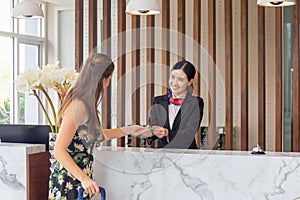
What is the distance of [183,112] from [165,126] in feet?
0.40

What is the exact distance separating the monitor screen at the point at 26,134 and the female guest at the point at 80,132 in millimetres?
645

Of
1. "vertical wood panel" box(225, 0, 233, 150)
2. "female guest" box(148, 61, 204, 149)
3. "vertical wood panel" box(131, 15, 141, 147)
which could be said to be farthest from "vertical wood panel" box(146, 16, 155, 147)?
"female guest" box(148, 61, 204, 149)

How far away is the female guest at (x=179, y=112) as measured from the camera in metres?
2.97

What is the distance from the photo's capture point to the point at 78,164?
2670 mm

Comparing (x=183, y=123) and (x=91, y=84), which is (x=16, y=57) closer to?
(x=183, y=123)

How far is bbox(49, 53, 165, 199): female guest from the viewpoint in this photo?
8.34ft

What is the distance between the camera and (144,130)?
3.00m

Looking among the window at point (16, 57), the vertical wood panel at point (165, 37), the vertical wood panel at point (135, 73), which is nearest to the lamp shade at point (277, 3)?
the vertical wood panel at point (165, 37)

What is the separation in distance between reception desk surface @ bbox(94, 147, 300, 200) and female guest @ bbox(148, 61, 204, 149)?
0.12 metres

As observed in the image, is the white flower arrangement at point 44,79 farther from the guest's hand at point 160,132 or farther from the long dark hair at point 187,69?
the long dark hair at point 187,69

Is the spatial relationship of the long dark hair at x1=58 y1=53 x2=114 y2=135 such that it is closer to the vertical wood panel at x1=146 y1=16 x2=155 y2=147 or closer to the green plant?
the vertical wood panel at x1=146 y1=16 x2=155 y2=147

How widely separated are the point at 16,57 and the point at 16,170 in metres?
5.80

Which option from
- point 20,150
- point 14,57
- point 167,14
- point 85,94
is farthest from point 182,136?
point 14,57

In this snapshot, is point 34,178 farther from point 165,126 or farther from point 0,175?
point 165,126
